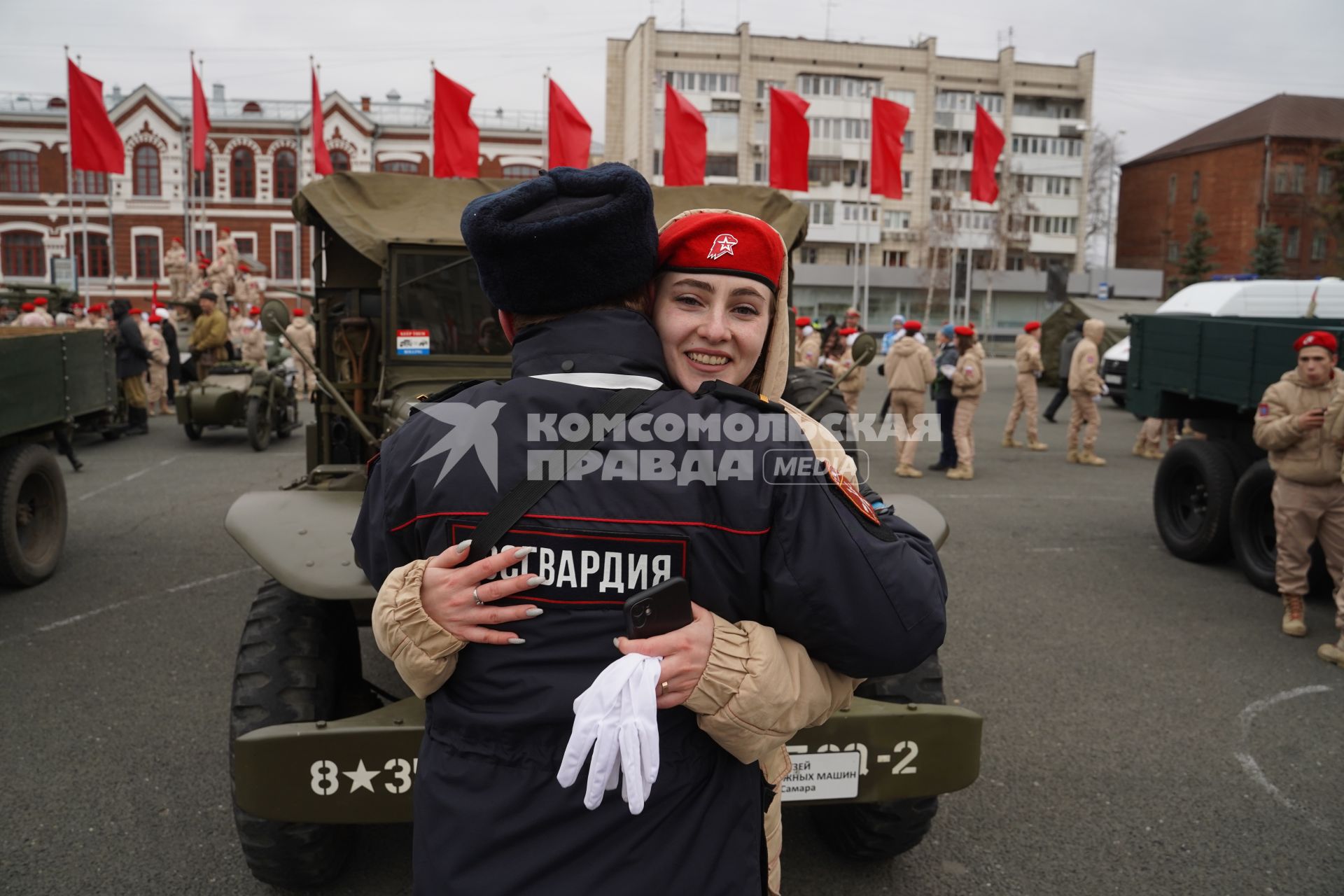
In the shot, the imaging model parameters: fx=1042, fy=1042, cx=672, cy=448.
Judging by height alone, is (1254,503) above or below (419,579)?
below

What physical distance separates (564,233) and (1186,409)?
834cm

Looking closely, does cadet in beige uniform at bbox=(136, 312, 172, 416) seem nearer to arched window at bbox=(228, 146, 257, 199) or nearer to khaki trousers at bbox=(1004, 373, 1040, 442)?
khaki trousers at bbox=(1004, 373, 1040, 442)

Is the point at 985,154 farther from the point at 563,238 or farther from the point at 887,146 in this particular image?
the point at 563,238

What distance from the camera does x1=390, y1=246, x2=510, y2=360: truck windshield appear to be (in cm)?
499

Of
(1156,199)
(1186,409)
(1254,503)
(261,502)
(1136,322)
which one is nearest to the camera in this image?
(261,502)

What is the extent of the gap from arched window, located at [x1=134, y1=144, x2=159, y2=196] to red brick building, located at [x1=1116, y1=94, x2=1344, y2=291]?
5172 cm

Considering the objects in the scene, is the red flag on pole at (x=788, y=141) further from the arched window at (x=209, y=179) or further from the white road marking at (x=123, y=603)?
the arched window at (x=209, y=179)

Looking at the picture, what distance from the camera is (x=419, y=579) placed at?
162 cm

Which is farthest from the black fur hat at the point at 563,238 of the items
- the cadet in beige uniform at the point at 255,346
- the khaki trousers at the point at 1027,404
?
the cadet in beige uniform at the point at 255,346

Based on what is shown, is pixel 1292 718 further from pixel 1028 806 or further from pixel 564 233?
pixel 564 233

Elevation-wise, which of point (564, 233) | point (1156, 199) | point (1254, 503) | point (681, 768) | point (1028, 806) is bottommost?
point (1028, 806)

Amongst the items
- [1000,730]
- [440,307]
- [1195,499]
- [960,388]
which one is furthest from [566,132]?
[1000,730]

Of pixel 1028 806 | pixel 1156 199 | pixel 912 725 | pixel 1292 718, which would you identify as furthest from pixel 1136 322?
pixel 1156 199

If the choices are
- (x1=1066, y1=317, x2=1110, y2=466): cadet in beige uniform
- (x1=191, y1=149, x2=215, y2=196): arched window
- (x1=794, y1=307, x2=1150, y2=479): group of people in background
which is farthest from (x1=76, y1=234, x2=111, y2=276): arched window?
(x1=1066, y1=317, x2=1110, y2=466): cadet in beige uniform
